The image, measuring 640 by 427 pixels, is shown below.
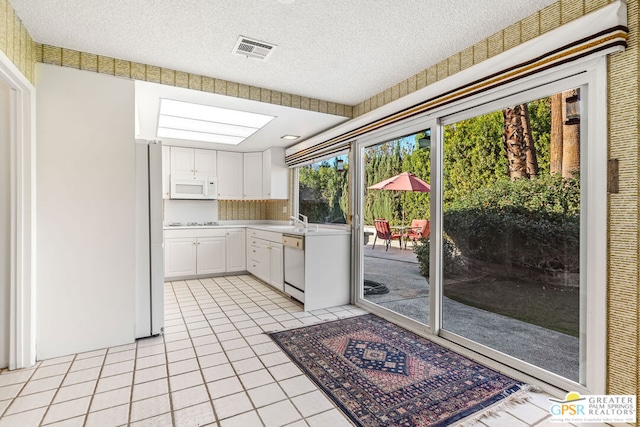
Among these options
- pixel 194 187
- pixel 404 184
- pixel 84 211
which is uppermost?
pixel 194 187

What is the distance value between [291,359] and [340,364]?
1.23 ft

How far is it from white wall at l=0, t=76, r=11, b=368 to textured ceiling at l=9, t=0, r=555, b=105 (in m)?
0.70

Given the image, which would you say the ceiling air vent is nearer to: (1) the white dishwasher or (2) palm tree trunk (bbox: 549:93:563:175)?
(1) the white dishwasher

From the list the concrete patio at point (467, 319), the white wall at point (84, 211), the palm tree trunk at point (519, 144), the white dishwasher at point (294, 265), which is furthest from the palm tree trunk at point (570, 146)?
the white wall at point (84, 211)

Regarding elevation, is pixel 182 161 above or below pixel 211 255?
above

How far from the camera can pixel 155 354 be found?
2502 millimetres

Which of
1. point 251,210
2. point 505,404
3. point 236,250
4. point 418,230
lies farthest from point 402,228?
point 251,210

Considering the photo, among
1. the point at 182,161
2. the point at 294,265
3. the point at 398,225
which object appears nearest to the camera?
the point at 398,225

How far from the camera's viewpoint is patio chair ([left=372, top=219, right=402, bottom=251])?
11.4ft

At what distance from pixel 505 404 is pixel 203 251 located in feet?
14.8

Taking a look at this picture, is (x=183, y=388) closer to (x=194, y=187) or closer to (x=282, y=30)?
(x=282, y=30)

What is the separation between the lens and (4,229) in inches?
89.2

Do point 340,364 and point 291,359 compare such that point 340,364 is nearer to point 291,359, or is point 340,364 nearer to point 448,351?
point 291,359

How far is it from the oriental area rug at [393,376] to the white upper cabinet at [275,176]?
2.97 metres
